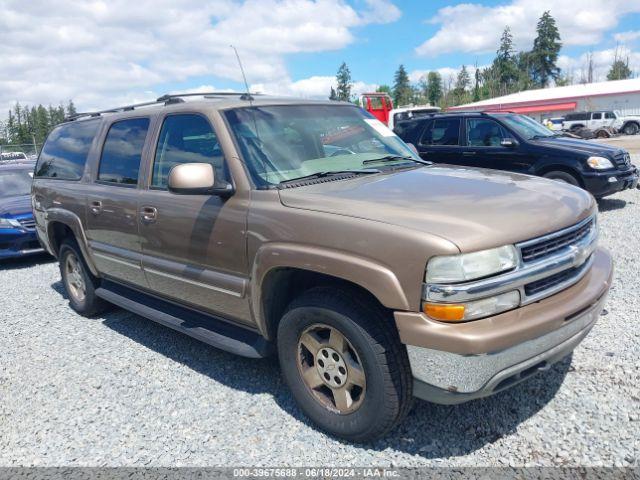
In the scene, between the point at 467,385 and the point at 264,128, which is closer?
the point at 467,385

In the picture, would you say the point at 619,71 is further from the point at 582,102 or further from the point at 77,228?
the point at 77,228

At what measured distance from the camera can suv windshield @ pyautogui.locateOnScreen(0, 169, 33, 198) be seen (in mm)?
9070

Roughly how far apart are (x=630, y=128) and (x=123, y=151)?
39719 mm

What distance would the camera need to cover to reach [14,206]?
838 cm

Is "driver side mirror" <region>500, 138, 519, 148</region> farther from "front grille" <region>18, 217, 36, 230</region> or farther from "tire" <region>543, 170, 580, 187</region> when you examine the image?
"front grille" <region>18, 217, 36, 230</region>

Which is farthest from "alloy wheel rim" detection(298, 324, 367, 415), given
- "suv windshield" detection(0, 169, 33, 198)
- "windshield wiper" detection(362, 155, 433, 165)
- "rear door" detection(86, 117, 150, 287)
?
"suv windshield" detection(0, 169, 33, 198)

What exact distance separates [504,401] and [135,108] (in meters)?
3.73

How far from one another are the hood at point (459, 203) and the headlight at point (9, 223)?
6.80 m

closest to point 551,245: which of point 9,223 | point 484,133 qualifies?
point 484,133

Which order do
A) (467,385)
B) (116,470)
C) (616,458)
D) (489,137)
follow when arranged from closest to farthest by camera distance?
(467,385) < (616,458) < (116,470) < (489,137)

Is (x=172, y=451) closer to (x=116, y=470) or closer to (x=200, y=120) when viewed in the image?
(x=116, y=470)

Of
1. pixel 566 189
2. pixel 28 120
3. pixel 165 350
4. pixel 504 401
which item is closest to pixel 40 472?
pixel 165 350

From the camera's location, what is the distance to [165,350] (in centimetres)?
438

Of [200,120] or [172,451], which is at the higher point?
[200,120]
